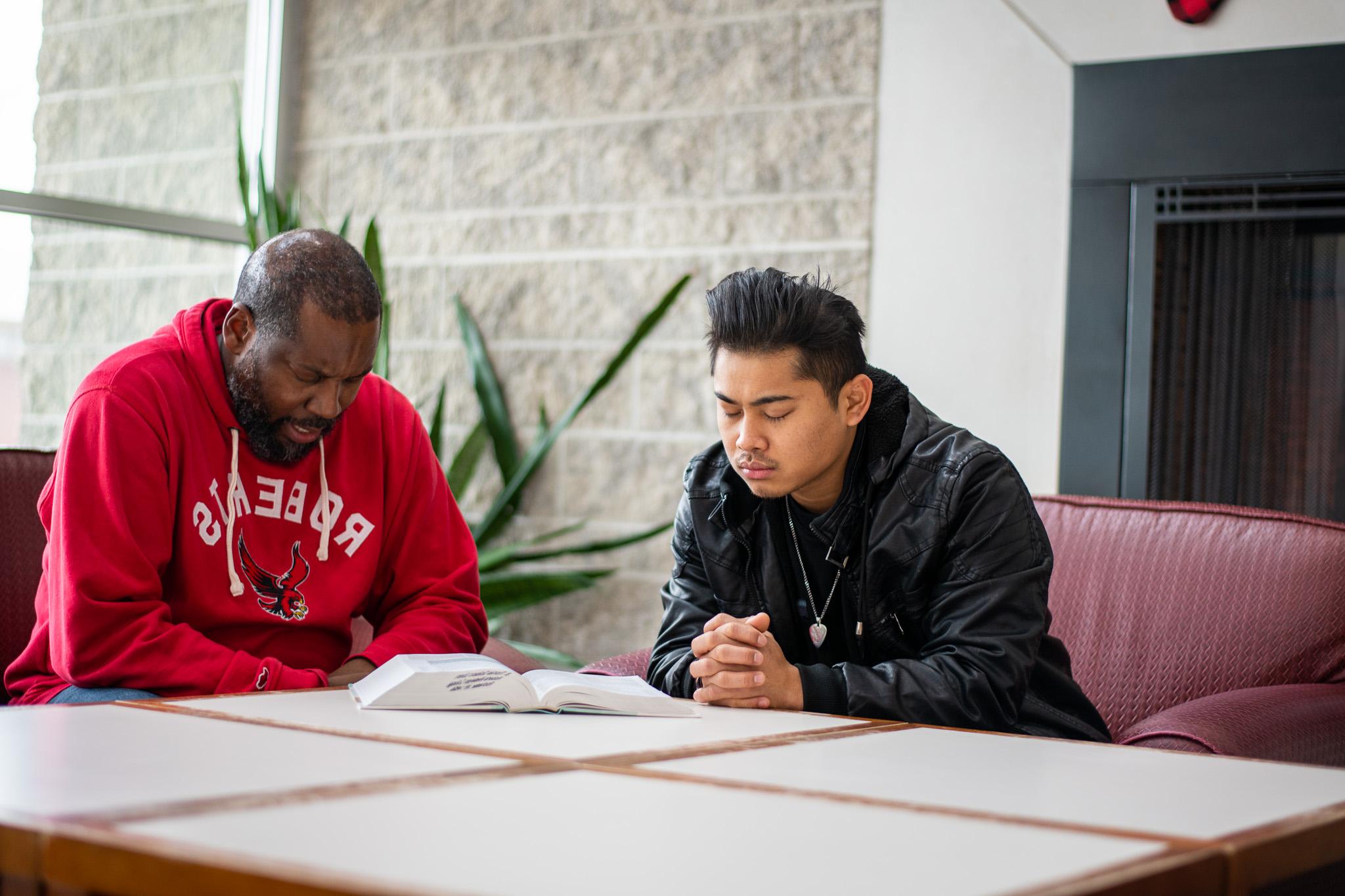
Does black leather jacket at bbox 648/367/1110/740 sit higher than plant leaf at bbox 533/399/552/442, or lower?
lower

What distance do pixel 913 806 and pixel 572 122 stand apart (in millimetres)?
2823

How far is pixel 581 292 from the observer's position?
352cm

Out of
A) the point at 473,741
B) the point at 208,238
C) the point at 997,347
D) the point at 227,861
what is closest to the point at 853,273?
the point at 997,347

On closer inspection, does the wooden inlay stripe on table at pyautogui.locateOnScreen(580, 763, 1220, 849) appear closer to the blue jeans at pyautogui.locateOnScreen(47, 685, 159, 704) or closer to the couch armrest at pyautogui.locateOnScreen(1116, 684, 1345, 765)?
the couch armrest at pyautogui.locateOnScreen(1116, 684, 1345, 765)

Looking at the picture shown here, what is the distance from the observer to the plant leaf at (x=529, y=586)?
3256mm

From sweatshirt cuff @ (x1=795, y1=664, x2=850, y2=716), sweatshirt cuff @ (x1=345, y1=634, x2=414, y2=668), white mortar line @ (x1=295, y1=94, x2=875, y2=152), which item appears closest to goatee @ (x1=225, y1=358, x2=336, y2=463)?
sweatshirt cuff @ (x1=345, y1=634, x2=414, y2=668)

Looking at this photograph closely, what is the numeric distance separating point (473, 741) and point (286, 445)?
3.04 ft

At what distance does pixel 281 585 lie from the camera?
79.0 inches

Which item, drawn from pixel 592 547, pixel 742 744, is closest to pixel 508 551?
pixel 592 547

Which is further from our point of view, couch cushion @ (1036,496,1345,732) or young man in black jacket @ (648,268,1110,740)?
couch cushion @ (1036,496,1345,732)

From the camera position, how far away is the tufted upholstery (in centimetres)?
217

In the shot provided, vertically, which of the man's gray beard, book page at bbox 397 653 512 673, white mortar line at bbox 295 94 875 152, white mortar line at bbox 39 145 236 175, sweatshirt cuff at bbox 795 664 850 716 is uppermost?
white mortar line at bbox 295 94 875 152

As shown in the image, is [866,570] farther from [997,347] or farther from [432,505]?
[997,347]

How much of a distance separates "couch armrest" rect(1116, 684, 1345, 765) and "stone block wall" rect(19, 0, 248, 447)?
9.52 ft
